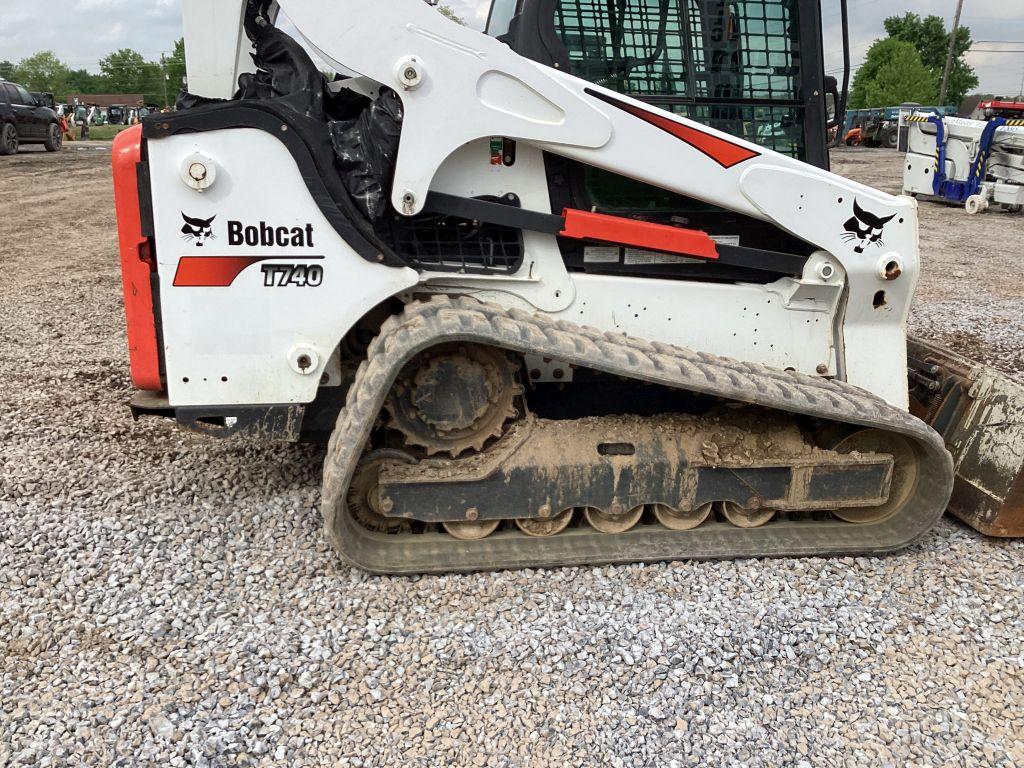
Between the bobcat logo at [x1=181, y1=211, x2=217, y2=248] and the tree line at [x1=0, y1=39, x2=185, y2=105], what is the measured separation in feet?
214

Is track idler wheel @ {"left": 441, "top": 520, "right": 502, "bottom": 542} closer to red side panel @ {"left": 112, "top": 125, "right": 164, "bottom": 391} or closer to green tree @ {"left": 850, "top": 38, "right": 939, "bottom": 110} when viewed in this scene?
red side panel @ {"left": 112, "top": 125, "right": 164, "bottom": 391}

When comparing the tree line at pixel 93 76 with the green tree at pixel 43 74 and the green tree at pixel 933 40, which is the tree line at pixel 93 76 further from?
the green tree at pixel 933 40

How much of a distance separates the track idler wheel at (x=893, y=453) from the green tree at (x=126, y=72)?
247 ft

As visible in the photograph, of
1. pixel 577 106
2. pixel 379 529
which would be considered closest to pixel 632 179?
pixel 577 106

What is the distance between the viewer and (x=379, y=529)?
3.57m

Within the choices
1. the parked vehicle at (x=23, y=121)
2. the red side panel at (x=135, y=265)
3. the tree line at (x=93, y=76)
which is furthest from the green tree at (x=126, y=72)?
the red side panel at (x=135, y=265)

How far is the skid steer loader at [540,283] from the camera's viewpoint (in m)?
3.21

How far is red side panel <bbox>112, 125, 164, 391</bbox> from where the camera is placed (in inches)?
129

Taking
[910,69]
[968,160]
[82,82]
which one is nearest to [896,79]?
[910,69]

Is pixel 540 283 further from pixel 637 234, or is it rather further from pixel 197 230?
pixel 197 230

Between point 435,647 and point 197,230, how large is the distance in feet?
5.87

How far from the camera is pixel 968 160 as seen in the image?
15.2 m

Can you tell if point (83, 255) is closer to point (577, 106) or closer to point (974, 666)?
point (577, 106)

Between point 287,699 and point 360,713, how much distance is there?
248 millimetres
